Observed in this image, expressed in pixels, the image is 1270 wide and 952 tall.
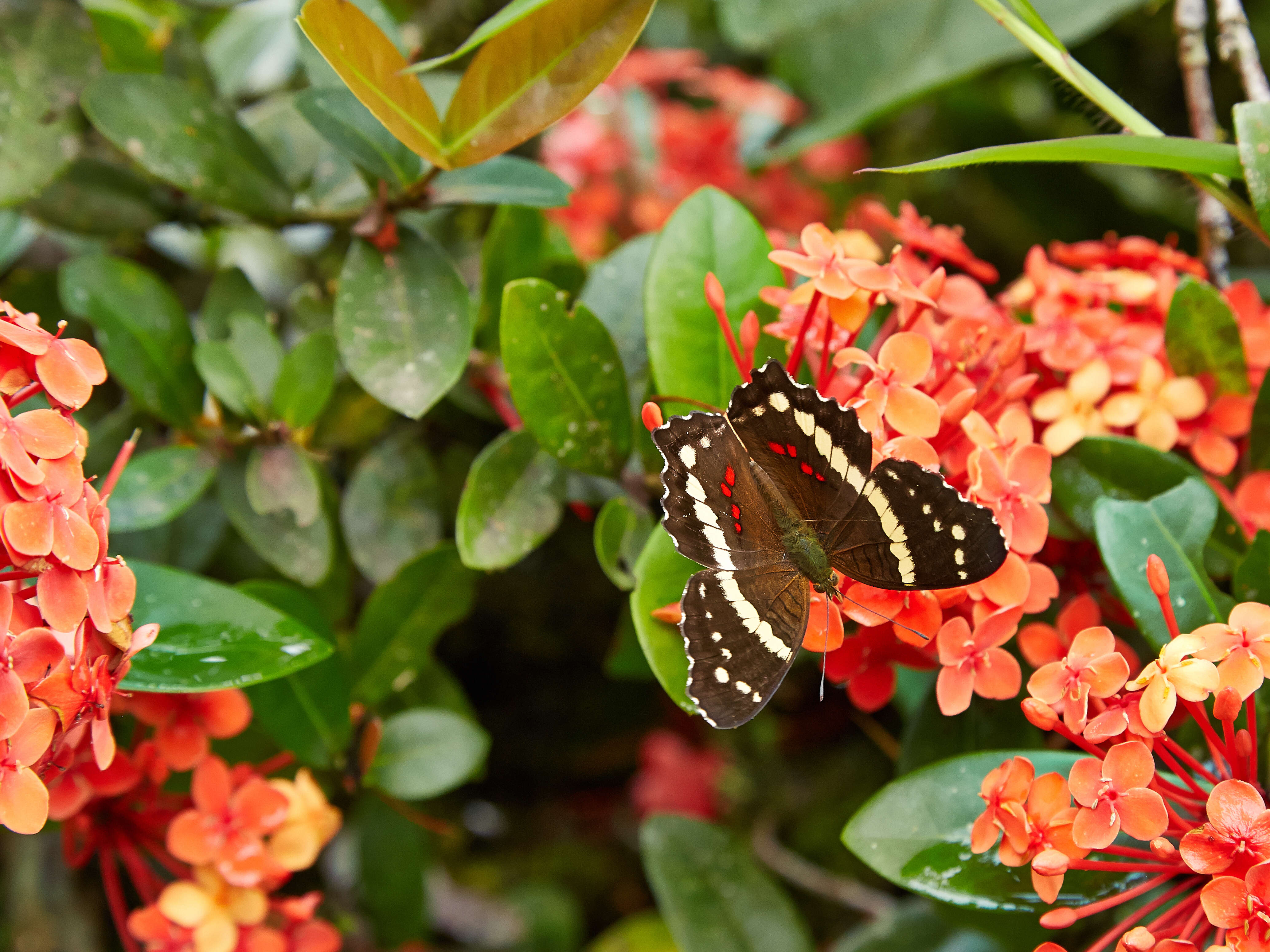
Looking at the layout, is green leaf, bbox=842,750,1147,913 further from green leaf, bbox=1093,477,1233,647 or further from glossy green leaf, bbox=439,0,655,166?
glossy green leaf, bbox=439,0,655,166

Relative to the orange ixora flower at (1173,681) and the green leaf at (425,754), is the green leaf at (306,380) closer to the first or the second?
the green leaf at (425,754)

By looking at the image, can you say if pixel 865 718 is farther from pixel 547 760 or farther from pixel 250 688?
pixel 250 688

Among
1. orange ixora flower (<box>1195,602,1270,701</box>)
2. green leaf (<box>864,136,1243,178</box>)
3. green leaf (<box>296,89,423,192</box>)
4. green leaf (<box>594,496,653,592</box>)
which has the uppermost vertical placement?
green leaf (<box>864,136,1243,178</box>)

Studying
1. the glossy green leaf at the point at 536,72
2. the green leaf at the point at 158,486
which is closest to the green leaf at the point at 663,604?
the glossy green leaf at the point at 536,72

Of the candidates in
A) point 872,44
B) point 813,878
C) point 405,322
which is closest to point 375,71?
point 405,322

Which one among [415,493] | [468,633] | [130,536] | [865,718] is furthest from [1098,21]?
[130,536]

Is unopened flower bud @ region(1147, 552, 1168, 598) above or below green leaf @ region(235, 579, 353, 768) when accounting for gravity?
above

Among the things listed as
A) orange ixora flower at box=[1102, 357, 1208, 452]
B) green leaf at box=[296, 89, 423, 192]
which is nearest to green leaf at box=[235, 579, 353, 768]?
green leaf at box=[296, 89, 423, 192]

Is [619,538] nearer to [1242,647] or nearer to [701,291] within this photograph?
[701,291]
